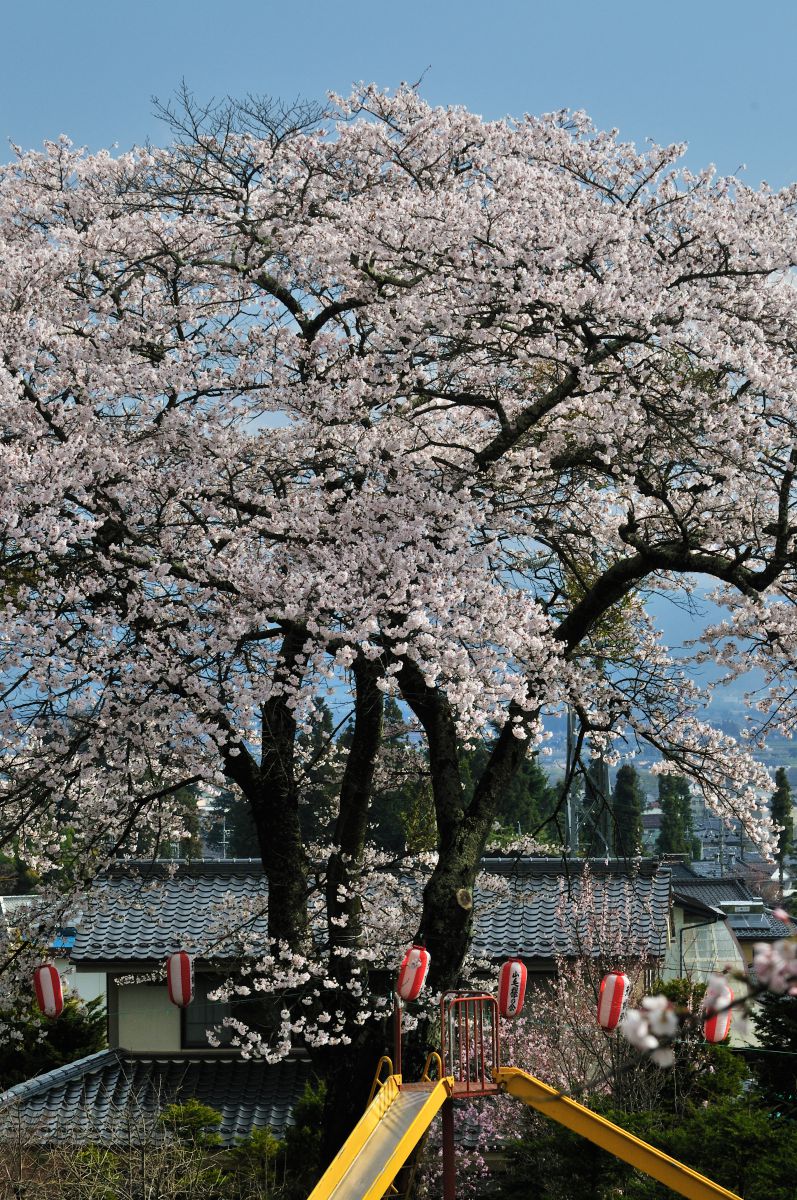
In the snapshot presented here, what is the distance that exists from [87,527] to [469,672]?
2.58 m

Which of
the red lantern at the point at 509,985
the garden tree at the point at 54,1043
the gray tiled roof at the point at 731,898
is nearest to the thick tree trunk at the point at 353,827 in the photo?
the red lantern at the point at 509,985

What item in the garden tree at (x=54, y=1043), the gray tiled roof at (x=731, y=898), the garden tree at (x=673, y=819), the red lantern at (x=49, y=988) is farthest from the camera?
the garden tree at (x=673, y=819)

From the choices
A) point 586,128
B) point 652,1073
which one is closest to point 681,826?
point 652,1073

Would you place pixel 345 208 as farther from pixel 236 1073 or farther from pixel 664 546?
pixel 236 1073

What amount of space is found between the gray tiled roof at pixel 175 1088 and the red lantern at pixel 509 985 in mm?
5420

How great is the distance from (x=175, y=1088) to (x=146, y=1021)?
153cm

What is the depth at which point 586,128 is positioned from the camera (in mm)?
9242

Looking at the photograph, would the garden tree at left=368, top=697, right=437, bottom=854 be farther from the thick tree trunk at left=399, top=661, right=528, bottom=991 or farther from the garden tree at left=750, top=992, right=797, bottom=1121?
the garden tree at left=750, top=992, right=797, bottom=1121

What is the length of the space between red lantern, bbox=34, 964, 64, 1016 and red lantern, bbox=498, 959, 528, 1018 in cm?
324

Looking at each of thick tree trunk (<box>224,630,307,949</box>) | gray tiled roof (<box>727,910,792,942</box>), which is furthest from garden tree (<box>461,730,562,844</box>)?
thick tree trunk (<box>224,630,307,949</box>)

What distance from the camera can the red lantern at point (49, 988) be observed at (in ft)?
30.1

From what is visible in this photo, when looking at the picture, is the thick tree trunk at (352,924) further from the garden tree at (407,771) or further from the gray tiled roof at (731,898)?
the gray tiled roof at (731,898)

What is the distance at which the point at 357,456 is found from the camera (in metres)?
8.64

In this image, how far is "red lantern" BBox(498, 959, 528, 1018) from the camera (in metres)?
8.77
